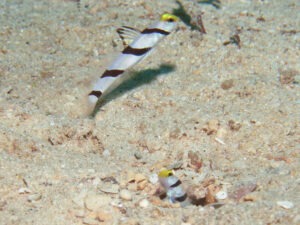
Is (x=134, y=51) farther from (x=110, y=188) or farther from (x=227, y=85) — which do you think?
(x=110, y=188)

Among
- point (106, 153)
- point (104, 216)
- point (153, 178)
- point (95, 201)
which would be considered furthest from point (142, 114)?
point (104, 216)

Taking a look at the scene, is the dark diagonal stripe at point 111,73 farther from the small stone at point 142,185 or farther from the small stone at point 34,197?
the small stone at point 34,197

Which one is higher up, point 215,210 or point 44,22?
point 44,22

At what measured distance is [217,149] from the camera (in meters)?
3.89

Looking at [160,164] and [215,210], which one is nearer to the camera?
[215,210]

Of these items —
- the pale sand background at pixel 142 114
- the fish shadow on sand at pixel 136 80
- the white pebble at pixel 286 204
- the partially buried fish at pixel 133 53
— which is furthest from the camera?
the fish shadow on sand at pixel 136 80

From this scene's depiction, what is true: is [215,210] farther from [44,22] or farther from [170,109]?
[44,22]

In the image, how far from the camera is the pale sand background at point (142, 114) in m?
3.07

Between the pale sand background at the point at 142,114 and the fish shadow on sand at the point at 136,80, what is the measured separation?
2 cm

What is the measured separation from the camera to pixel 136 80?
191 inches

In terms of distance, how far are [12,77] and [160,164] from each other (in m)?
2.21

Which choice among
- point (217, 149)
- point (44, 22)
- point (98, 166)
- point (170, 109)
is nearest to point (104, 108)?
point (170, 109)

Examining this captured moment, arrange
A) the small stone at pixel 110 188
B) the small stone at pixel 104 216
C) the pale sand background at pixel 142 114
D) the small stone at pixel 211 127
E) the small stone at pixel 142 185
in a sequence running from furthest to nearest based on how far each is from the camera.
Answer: the small stone at pixel 211 127 < the small stone at pixel 142 185 < the small stone at pixel 110 188 < the pale sand background at pixel 142 114 < the small stone at pixel 104 216

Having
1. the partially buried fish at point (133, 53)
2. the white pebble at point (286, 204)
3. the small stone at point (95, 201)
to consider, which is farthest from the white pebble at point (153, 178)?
the partially buried fish at point (133, 53)
